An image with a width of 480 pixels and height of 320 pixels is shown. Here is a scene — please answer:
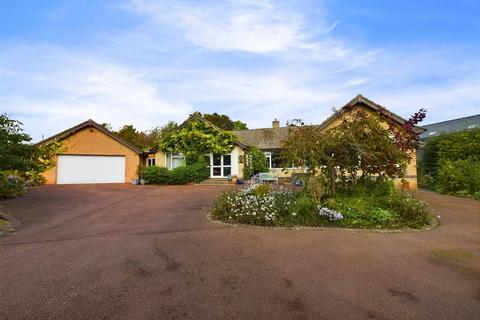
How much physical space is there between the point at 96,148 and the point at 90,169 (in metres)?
1.66

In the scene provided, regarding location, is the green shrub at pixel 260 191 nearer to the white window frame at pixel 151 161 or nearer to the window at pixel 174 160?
the window at pixel 174 160

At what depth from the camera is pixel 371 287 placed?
3.71 metres

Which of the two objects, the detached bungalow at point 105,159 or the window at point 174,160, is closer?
the detached bungalow at point 105,159

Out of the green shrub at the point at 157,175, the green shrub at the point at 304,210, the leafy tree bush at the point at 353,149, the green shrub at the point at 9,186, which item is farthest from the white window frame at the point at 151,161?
the green shrub at the point at 304,210

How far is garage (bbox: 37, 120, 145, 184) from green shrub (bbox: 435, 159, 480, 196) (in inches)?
788

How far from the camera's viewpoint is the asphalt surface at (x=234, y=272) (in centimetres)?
321

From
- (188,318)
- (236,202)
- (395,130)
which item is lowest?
(188,318)

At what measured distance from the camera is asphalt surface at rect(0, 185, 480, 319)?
321 cm

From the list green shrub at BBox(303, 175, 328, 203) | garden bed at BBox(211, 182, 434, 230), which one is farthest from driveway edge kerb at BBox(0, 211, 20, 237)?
green shrub at BBox(303, 175, 328, 203)

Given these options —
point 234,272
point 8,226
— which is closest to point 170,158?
point 8,226

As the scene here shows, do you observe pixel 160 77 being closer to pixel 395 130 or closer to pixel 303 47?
pixel 303 47

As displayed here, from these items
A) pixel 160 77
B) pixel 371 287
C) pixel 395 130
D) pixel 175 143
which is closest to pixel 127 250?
pixel 371 287

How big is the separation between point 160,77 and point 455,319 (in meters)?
13.9

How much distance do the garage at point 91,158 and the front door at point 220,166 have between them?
597 cm
